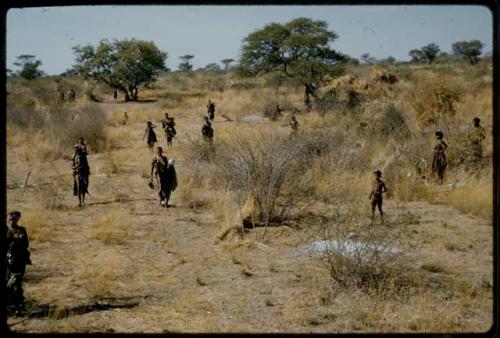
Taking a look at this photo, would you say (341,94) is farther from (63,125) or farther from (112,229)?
(112,229)

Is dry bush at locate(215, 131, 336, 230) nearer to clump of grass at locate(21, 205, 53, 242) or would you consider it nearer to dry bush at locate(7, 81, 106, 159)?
clump of grass at locate(21, 205, 53, 242)

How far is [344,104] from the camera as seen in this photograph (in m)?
23.5

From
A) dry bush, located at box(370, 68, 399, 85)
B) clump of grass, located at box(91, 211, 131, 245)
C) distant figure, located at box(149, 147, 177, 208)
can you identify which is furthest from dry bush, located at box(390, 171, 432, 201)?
dry bush, located at box(370, 68, 399, 85)

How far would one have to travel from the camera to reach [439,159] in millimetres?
13469

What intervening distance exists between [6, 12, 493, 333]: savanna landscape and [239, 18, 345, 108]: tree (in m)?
5.85

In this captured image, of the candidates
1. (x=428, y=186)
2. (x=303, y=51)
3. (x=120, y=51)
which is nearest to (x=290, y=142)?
(x=428, y=186)

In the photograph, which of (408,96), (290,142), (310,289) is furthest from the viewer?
(408,96)

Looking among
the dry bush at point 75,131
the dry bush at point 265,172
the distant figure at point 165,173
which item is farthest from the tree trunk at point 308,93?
the dry bush at point 265,172

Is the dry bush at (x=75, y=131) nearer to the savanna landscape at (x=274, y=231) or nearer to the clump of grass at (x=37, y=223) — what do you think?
the savanna landscape at (x=274, y=231)

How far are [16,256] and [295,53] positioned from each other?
2383 cm

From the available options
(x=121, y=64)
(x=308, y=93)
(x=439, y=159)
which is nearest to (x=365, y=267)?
(x=439, y=159)

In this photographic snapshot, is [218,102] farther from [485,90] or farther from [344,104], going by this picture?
[485,90]

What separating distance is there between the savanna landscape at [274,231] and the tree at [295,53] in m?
5.85

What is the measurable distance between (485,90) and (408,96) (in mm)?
3929
